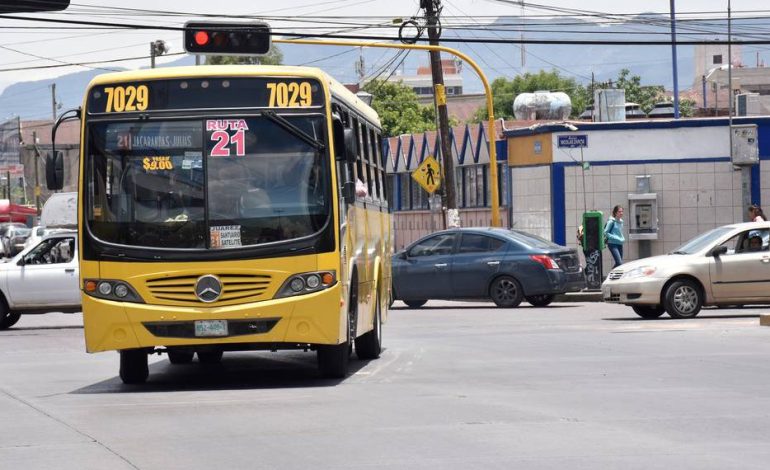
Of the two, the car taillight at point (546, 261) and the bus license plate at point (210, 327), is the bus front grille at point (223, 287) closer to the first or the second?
the bus license plate at point (210, 327)

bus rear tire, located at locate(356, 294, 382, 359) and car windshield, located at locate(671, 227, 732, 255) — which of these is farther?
car windshield, located at locate(671, 227, 732, 255)

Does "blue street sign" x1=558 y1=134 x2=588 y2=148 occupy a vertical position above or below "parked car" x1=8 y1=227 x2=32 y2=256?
above

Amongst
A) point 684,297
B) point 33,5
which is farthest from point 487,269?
point 33,5

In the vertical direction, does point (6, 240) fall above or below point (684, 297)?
above

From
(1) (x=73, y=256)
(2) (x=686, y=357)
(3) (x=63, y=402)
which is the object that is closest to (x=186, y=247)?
(3) (x=63, y=402)

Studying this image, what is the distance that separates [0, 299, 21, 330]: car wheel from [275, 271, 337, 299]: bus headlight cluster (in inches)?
546

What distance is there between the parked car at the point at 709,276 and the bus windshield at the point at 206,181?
1072cm

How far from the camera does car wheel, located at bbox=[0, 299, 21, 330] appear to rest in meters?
26.9

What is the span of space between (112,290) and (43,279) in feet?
42.1

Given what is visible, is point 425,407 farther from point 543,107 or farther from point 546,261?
point 543,107

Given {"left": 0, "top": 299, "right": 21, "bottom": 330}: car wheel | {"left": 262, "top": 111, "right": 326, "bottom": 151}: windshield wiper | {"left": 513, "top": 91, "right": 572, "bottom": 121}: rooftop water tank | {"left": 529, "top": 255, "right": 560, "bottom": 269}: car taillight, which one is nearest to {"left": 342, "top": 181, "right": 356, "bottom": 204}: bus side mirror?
{"left": 262, "top": 111, "right": 326, "bottom": 151}: windshield wiper

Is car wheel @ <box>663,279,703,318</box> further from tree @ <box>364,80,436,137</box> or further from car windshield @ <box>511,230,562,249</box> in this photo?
tree @ <box>364,80,436,137</box>

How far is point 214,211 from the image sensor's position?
14.5 m

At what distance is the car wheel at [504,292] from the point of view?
28.8 m
